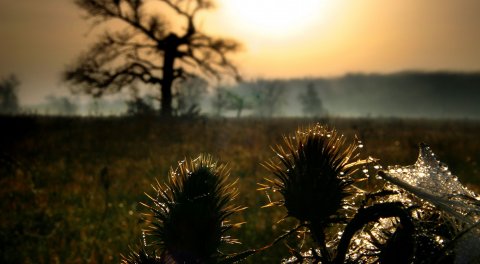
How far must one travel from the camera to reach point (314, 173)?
78 centimetres

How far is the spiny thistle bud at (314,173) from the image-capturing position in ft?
2.31

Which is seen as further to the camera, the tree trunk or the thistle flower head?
the tree trunk

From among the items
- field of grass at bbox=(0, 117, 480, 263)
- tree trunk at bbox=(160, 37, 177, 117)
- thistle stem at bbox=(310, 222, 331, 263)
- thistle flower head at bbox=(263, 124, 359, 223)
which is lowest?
field of grass at bbox=(0, 117, 480, 263)

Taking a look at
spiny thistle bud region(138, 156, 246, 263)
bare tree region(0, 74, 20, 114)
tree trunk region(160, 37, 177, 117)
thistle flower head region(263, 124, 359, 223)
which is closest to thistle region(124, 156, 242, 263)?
spiny thistle bud region(138, 156, 246, 263)

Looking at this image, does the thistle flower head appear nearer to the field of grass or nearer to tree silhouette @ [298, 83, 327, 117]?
the field of grass

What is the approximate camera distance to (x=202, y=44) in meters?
33.8

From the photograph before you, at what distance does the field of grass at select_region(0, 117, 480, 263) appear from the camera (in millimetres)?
6137

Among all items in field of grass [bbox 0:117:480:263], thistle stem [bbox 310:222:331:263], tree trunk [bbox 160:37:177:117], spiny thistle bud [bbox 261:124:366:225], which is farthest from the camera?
tree trunk [bbox 160:37:177:117]

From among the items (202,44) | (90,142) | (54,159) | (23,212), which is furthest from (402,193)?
(202,44)

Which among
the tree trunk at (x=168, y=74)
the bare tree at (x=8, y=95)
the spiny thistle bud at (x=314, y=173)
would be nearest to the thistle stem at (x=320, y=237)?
the spiny thistle bud at (x=314, y=173)

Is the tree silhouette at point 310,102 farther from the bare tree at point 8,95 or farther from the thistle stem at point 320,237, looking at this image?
the thistle stem at point 320,237

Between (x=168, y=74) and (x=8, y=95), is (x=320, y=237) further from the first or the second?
(x=8, y=95)

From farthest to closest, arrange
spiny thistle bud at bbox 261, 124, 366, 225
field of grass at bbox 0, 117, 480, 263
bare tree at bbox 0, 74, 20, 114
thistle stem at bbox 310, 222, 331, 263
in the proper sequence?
bare tree at bbox 0, 74, 20, 114
field of grass at bbox 0, 117, 480, 263
spiny thistle bud at bbox 261, 124, 366, 225
thistle stem at bbox 310, 222, 331, 263

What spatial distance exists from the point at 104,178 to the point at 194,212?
3686mm
